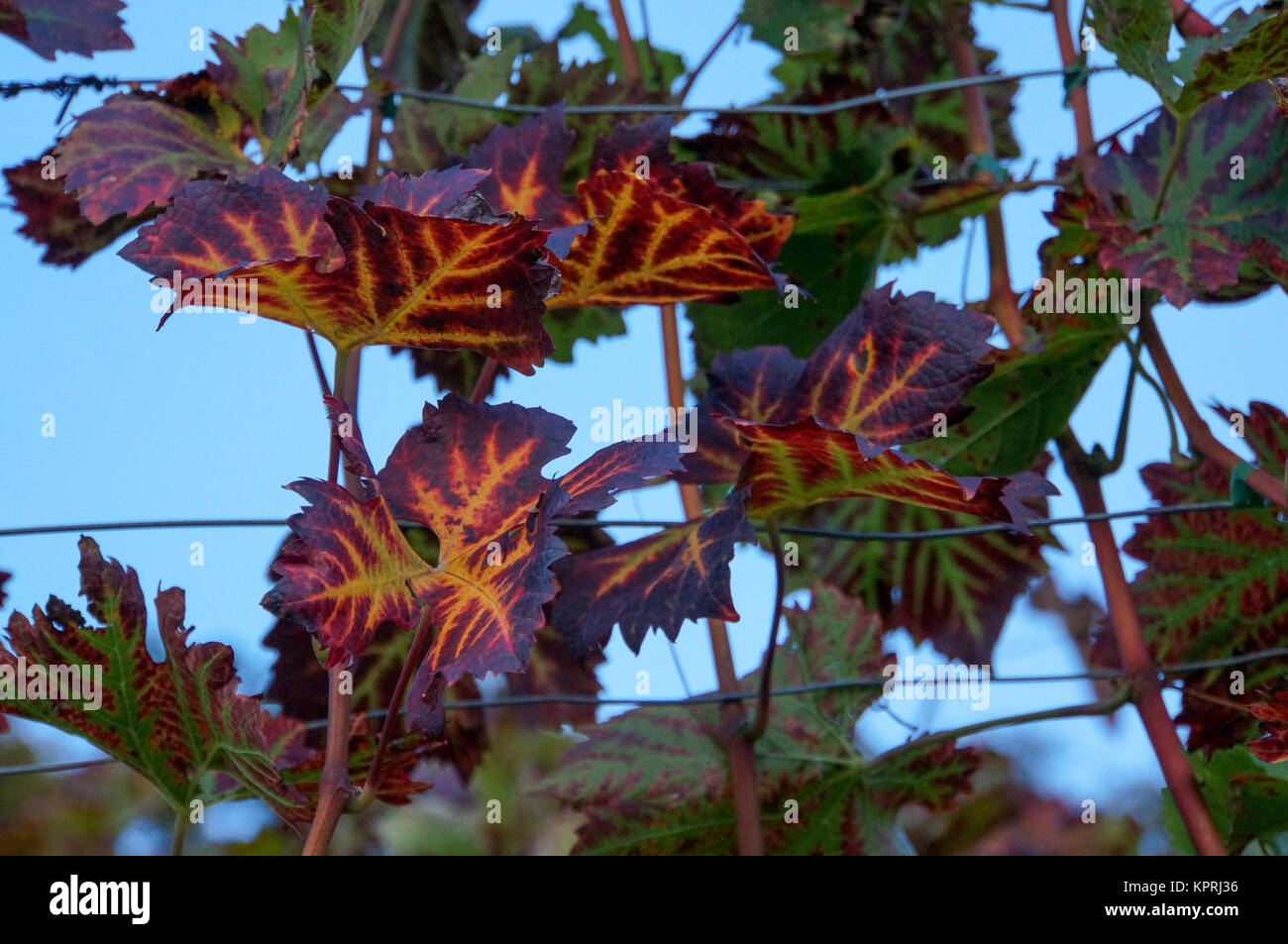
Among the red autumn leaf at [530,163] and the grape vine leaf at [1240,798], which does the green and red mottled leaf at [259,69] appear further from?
the grape vine leaf at [1240,798]

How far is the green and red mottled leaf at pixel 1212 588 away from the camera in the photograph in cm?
82

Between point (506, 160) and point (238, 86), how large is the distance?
0.19 m

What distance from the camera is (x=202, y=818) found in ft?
2.09

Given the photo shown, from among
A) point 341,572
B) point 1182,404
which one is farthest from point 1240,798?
point 341,572

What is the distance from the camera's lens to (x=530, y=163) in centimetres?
74

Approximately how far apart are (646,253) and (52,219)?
493 millimetres

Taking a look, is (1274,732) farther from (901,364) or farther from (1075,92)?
(1075,92)

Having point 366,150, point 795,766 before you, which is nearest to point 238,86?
point 366,150

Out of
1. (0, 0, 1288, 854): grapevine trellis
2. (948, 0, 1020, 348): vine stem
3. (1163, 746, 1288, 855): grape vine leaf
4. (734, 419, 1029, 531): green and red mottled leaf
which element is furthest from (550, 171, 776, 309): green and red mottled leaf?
(1163, 746, 1288, 855): grape vine leaf

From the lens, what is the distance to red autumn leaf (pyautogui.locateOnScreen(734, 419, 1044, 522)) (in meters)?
0.55

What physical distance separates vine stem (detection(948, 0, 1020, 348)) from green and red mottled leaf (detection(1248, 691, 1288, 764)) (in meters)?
0.31
